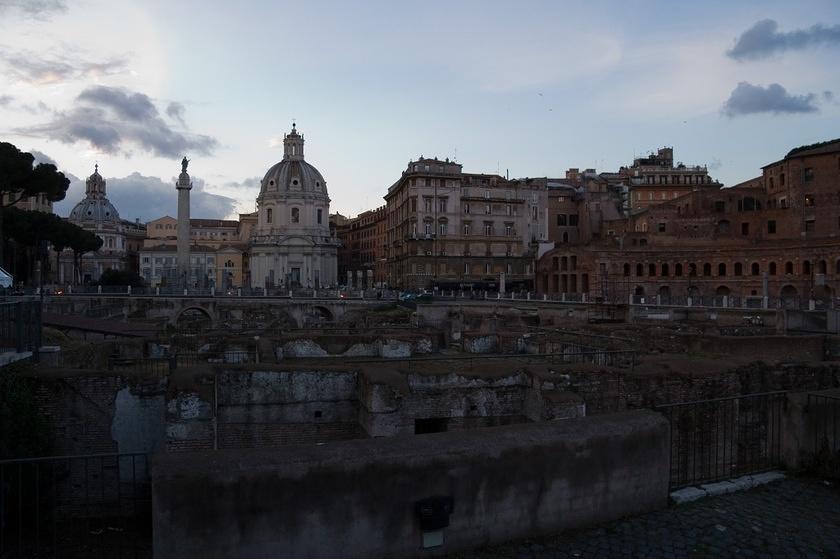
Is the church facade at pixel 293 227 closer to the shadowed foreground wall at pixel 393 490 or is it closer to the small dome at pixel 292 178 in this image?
the small dome at pixel 292 178

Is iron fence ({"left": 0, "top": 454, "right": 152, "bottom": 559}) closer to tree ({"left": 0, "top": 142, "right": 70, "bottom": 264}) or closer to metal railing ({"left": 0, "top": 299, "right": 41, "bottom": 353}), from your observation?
metal railing ({"left": 0, "top": 299, "right": 41, "bottom": 353})

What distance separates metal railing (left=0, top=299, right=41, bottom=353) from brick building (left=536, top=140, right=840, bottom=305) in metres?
46.6

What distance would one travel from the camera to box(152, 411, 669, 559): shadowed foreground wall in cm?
473

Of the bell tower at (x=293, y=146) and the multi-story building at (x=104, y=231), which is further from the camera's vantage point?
the multi-story building at (x=104, y=231)

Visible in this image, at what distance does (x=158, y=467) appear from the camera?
4707mm

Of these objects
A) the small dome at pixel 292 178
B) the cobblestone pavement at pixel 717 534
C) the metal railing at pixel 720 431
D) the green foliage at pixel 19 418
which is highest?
the small dome at pixel 292 178

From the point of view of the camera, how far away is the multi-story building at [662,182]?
82.4 meters

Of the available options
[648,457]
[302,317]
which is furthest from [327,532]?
[302,317]

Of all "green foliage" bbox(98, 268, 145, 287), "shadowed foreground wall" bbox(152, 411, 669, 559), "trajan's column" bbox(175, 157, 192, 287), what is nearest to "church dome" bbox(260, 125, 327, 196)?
"trajan's column" bbox(175, 157, 192, 287)

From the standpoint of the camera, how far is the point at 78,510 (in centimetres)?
1020

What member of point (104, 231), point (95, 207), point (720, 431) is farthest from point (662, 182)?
point (95, 207)

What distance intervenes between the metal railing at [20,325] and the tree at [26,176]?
38.6 meters

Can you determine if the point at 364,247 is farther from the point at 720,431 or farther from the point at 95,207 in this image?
the point at 720,431

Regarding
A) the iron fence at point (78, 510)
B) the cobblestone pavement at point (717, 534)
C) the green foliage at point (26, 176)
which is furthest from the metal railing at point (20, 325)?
the green foliage at point (26, 176)
